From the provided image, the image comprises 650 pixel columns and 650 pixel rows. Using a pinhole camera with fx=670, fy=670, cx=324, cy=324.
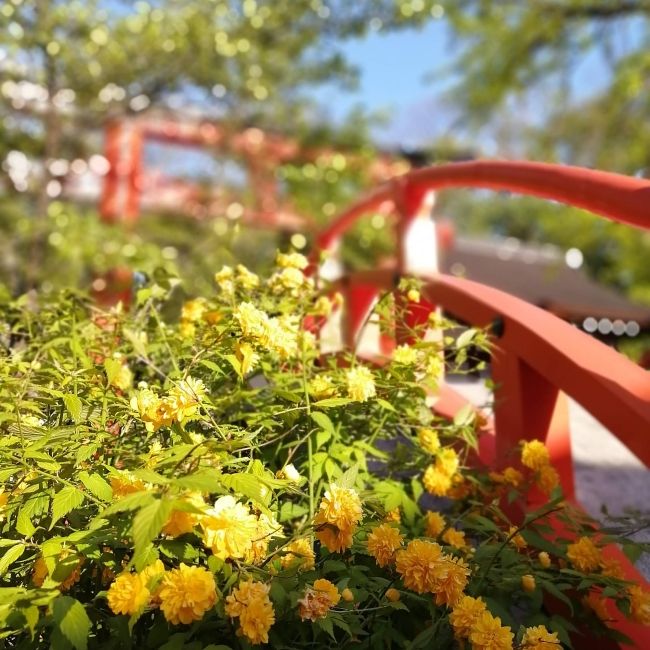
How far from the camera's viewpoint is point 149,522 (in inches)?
32.8

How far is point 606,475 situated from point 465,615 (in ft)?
5.94

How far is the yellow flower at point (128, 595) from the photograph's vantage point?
0.92m

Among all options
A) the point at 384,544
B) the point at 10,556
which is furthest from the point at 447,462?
the point at 10,556

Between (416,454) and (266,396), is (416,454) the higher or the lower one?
the lower one

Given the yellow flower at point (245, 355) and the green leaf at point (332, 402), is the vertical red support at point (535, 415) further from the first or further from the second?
the yellow flower at point (245, 355)

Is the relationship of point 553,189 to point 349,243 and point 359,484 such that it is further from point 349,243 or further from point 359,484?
point 349,243

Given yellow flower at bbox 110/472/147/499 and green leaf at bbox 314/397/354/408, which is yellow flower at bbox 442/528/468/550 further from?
yellow flower at bbox 110/472/147/499

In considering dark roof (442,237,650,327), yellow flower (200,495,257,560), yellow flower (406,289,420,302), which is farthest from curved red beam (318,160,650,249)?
dark roof (442,237,650,327)

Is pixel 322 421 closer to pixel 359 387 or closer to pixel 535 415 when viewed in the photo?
pixel 359 387

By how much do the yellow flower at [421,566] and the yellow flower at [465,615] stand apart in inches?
1.9

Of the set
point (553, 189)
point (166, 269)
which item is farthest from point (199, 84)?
point (553, 189)

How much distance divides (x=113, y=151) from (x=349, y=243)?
3.99 m

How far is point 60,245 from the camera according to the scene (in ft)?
18.5

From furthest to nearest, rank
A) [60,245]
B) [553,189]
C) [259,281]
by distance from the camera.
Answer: [60,245], [259,281], [553,189]
